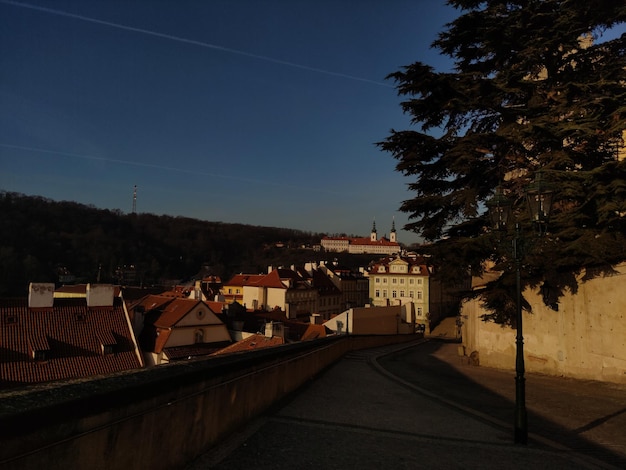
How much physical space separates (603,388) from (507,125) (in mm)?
8009

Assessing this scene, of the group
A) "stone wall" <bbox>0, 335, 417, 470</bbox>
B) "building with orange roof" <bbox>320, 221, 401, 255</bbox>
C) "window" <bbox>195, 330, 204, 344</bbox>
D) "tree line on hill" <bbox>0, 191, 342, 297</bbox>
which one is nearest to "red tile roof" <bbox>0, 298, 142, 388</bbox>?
"window" <bbox>195, 330, 204, 344</bbox>

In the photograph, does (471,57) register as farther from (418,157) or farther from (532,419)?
(532,419)

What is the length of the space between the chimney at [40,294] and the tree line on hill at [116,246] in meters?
59.6

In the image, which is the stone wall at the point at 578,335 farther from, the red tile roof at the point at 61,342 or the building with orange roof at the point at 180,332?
the building with orange roof at the point at 180,332

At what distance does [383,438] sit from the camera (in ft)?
20.0

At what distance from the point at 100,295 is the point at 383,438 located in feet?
67.7

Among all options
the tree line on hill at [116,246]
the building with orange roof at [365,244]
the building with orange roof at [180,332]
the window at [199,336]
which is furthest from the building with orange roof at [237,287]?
the building with orange roof at [365,244]

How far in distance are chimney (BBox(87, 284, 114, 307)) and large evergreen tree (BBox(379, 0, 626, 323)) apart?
53.0ft

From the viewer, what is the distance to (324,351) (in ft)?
41.5

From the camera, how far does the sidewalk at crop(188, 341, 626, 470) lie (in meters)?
→ 5.12

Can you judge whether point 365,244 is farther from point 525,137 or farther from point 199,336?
point 525,137

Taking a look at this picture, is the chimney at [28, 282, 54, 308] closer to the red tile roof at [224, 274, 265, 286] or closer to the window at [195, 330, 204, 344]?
the window at [195, 330, 204, 344]

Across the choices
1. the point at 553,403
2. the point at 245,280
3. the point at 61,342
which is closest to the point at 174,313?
the point at 61,342

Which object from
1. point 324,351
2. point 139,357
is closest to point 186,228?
point 139,357
